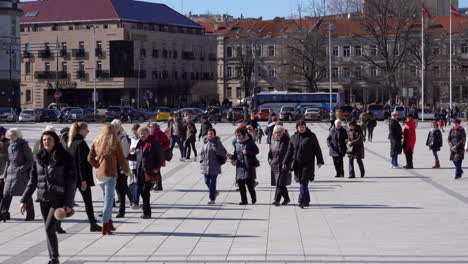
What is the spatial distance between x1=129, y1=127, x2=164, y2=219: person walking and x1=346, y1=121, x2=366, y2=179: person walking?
28.7ft

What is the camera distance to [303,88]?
112000 mm

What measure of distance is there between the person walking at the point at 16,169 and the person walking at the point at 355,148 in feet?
34.2

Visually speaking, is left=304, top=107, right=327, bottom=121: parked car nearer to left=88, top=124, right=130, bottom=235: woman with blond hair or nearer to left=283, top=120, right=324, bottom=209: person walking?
left=283, top=120, right=324, bottom=209: person walking

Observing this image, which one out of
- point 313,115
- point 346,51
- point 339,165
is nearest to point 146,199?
point 339,165

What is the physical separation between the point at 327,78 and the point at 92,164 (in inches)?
3914

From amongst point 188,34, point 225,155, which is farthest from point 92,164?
point 188,34

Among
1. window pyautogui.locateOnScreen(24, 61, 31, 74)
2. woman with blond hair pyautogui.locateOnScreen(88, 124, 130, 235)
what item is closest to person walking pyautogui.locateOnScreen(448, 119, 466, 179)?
woman with blond hair pyautogui.locateOnScreen(88, 124, 130, 235)

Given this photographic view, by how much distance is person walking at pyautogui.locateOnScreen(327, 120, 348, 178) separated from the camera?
77.2ft

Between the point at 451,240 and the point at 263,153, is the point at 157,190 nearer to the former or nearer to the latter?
the point at 451,240

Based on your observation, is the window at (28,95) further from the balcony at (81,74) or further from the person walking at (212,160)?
the person walking at (212,160)

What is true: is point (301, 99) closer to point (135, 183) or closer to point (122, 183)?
point (135, 183)

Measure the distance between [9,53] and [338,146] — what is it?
69.9m

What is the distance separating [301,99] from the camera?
298 feet

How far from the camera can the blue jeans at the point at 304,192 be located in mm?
16656
